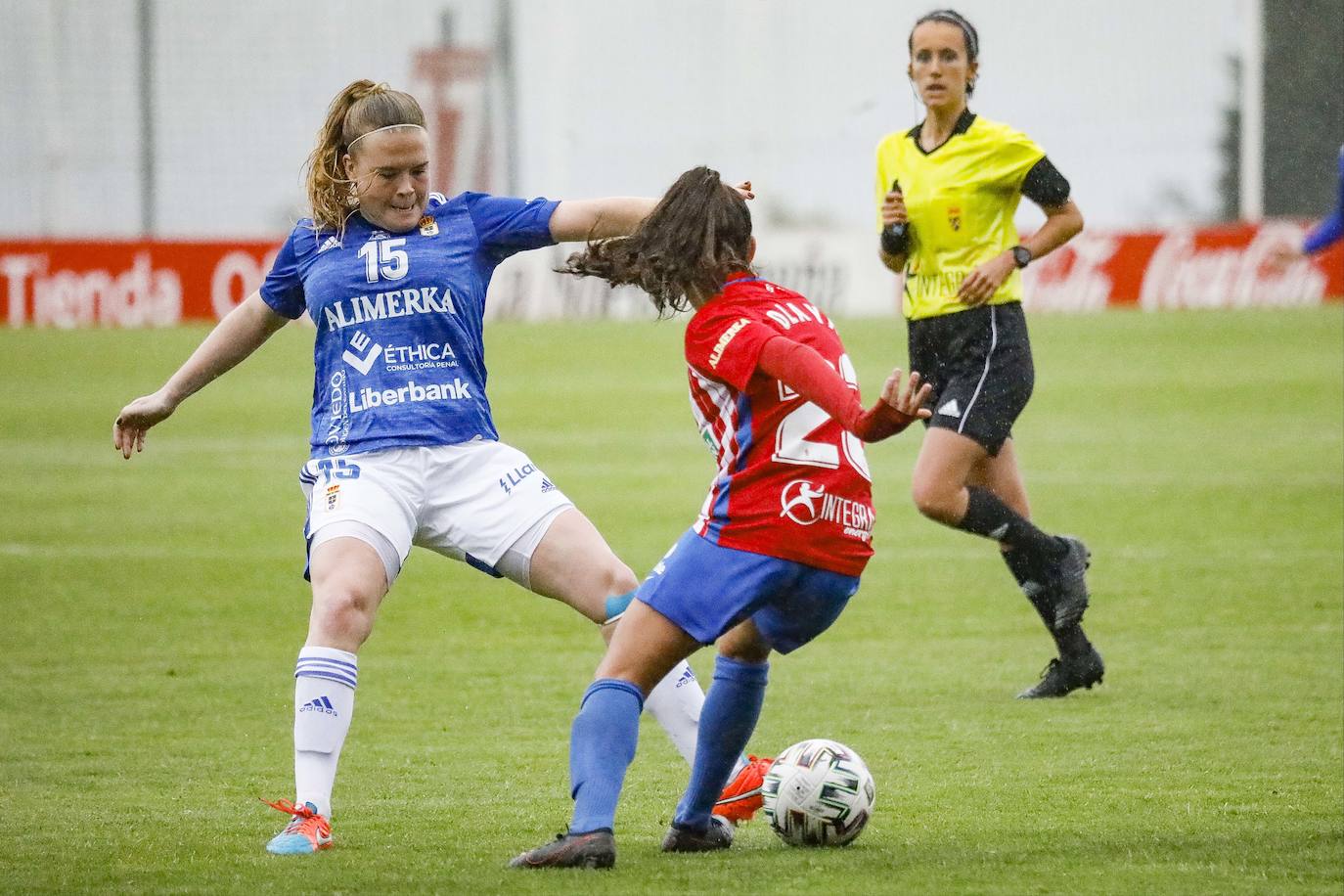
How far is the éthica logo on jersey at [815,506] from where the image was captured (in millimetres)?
4422

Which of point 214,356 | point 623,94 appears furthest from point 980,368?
point 623,94

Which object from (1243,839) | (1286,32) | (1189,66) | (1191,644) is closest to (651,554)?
(1191,644)

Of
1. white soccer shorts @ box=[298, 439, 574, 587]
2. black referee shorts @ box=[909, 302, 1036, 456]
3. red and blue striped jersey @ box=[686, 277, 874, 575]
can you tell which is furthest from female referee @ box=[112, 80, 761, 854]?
black referee shorts @ box=[909, 302, 1036, 456]

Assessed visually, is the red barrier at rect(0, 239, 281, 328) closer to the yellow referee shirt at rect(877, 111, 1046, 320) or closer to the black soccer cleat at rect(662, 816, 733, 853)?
the yellow referee shirt at rect(877, 111, 1046, 320)

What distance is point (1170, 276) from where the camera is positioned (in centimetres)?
3008

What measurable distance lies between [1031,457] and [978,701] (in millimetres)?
9358

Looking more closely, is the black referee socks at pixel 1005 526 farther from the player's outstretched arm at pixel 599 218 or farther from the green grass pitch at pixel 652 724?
the player's outstretched arm at pixel 599 218

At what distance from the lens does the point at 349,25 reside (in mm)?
39281

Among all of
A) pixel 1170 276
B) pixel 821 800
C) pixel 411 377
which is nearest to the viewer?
pixel 821 800

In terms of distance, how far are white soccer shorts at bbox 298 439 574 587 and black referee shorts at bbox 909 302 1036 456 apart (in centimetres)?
234

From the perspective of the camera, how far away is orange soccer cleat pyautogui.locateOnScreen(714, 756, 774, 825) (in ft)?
16.8

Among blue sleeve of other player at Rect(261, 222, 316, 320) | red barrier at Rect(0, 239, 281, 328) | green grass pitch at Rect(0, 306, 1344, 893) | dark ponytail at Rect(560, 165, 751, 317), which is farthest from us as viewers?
red barrier at Rect(0, 239, 281, 328)

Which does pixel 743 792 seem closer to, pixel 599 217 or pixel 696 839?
pixel 696 839

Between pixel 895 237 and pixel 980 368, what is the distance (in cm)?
58
